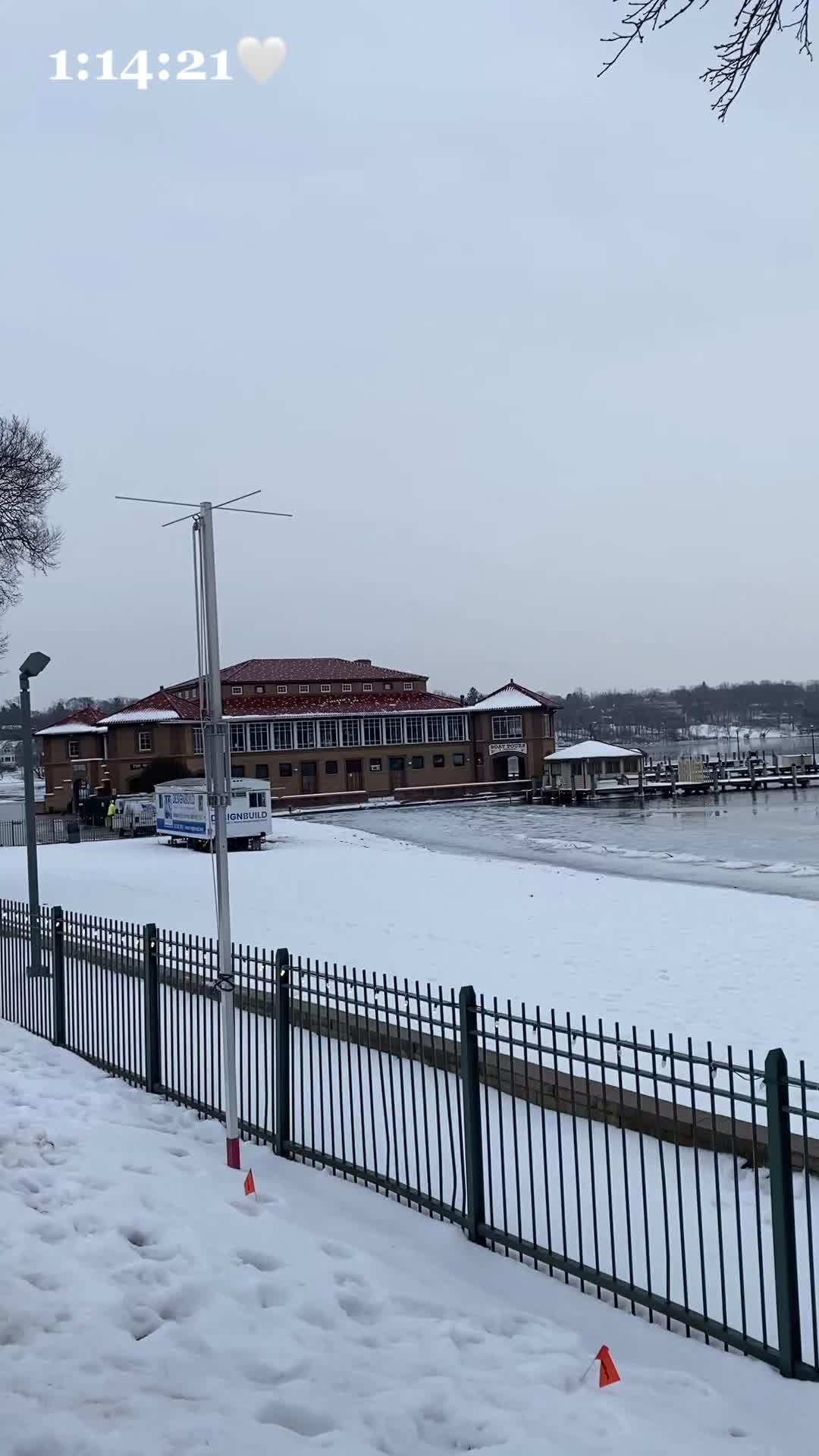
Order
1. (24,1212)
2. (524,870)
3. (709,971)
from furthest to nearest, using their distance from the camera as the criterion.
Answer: (524,870) < (709,971) < (24,1212)

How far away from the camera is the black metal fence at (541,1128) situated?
5.63 m

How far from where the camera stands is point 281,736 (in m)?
75.6

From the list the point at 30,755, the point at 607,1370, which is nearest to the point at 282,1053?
the point at 607,1370

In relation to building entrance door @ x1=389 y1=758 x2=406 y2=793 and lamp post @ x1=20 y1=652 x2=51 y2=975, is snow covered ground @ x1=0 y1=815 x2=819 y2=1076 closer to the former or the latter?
lamp post @ x1=20 y1=652 x2=51 y2=975

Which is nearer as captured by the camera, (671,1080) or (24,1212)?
(671,1080)

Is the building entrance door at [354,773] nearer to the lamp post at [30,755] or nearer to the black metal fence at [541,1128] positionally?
the lamp post at [30,755]

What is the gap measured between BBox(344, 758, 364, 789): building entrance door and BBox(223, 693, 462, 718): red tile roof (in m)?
3.14

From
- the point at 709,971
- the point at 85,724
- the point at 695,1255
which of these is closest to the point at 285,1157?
the point at 695,1255

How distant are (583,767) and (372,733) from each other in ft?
48.3

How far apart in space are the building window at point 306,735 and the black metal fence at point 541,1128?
64.1 m

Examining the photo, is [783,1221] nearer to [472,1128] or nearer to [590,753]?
[472,1128]

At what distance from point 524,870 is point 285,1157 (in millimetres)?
20238

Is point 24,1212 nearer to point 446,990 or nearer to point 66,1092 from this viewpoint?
point 66,1092

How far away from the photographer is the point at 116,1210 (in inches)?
261
